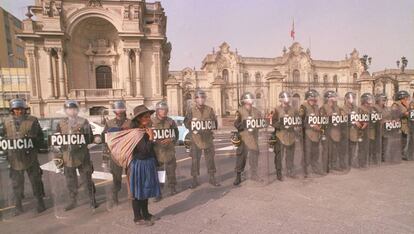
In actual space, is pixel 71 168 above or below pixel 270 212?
above

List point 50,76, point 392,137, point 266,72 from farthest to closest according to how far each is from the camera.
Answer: point 266,72 → point 50,76 → point 392,137

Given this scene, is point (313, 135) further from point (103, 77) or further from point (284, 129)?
point (103, 77)

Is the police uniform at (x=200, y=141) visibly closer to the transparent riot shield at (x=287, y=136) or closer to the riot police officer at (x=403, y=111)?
the transparent riot shield at (x=287, y=136)

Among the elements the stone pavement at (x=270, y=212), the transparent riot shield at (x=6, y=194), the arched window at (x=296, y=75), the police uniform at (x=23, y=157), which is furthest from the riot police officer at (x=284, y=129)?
the arched window at (x=296, y=75)

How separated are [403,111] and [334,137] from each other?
2741 millimetres

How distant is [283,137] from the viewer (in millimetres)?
5164

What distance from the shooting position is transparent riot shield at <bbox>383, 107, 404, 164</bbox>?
6.14 meters

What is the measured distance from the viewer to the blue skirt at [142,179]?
3.27 m

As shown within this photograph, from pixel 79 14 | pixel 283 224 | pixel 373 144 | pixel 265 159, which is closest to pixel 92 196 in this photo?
pixel 283 224

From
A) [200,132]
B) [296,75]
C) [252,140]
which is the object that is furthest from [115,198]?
[296,75]

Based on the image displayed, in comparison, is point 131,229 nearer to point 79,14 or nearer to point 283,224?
point 283,224

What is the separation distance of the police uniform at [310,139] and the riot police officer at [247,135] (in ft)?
3.82

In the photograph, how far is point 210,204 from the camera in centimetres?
414

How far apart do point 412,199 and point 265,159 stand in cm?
275
